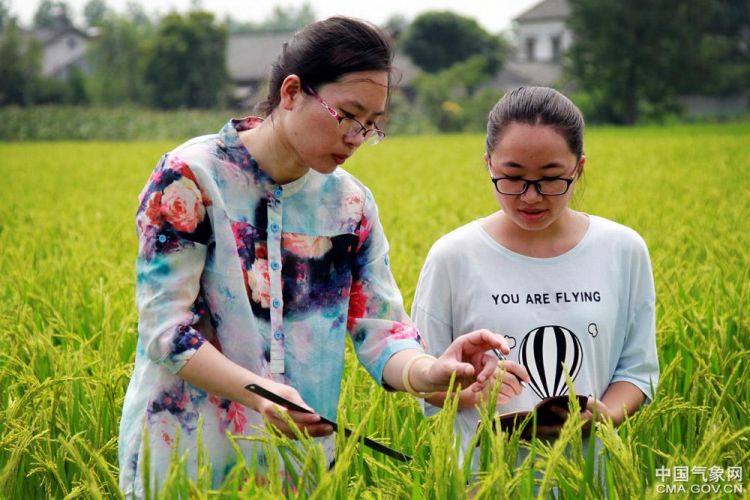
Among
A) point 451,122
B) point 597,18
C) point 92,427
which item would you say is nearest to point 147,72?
point 451,122

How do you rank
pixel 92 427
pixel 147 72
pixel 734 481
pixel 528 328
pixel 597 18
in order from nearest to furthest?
pixel 734 481 → pixel 528 328 → pixel 92 427 → pixel 597 18 → pixel 147 72

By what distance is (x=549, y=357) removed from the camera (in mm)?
1696

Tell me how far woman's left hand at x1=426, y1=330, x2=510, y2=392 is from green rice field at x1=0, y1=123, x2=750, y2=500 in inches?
3.4

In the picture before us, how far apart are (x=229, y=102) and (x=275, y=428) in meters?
37.8

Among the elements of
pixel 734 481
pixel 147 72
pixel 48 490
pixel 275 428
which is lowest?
pixel 48 490

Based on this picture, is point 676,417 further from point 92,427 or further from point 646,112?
point 646,112

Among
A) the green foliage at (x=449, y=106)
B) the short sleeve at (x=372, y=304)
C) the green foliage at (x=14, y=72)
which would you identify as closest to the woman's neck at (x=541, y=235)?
the short sleeve at (x=372, y=304)

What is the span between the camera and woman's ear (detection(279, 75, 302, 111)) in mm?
1581

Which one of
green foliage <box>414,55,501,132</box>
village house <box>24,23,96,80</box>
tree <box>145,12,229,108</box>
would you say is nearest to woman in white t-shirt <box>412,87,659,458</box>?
green foliage <box>414,55,501,132</box>

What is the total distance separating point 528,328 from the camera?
170 centimetres

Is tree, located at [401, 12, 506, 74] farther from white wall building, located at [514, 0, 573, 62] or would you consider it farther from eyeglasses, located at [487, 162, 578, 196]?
eyeglasses, located at [487, 162, 578, 196]

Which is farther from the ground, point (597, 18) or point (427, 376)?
point (597, 18)

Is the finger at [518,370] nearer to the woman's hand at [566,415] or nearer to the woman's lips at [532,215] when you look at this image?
the woman's hand at [566,415]

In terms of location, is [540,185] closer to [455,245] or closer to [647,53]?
[455,245]
